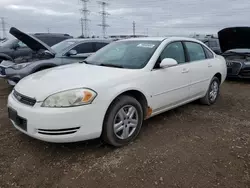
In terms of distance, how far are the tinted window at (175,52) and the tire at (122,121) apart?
1.00 m

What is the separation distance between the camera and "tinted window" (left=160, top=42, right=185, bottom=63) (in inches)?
149

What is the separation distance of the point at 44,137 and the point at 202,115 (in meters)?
3.01

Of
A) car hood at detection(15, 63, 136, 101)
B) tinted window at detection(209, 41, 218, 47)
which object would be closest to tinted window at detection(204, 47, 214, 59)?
car hood at detection(15, 63, 136, 101)

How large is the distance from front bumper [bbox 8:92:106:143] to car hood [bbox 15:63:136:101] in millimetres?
202


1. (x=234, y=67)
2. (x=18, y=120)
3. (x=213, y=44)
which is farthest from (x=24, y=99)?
(x=213, y=44)

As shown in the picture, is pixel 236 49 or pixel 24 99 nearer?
pixel 24 99

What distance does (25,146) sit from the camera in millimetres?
3162

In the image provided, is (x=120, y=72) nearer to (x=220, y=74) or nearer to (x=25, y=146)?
(x=25, y=146)

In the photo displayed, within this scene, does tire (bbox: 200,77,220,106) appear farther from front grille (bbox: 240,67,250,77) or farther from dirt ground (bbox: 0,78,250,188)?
front grille (bbox: 240,67,250,77)

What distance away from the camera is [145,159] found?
2.84 meters

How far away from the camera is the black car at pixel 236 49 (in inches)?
271

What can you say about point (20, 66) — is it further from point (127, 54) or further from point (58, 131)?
point (58, 131)

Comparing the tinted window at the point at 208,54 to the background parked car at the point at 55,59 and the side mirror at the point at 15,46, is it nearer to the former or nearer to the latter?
the background parked car at the point at 55,59

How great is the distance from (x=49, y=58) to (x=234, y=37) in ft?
18.3
